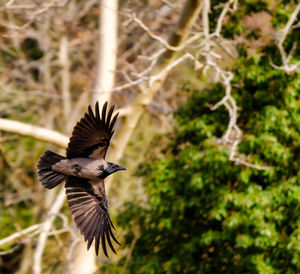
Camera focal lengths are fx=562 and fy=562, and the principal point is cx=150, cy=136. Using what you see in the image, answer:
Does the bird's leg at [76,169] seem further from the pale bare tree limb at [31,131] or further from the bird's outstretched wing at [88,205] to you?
the pale bare tree limb at [31,131]

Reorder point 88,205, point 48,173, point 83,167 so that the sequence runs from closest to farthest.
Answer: point 83,167 → point 88,205 → point 48,173

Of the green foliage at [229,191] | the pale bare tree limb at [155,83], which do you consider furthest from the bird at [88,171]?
the pale bare tree limb at [155,83]

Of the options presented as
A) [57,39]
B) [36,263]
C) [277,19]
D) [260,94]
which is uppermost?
[57,39]

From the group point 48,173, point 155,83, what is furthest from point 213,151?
point 48,173

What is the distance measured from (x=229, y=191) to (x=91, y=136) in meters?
2.56

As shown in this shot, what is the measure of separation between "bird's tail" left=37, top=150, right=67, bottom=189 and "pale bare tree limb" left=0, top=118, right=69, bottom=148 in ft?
4.48

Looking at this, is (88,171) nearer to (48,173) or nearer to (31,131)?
(48,173)

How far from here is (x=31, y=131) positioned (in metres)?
6.40

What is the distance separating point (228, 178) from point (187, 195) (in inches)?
23.5

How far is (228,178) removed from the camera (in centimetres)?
663

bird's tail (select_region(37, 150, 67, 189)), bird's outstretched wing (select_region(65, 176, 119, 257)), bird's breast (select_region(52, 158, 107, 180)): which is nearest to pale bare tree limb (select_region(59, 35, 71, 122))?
bird's tail (select_region(37, 150, 67, 189))

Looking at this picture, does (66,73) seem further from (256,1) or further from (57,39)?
(256,1)

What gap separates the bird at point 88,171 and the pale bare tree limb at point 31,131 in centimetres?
145

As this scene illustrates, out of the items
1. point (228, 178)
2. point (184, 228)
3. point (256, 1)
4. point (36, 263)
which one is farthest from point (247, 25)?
point (36, 263)
